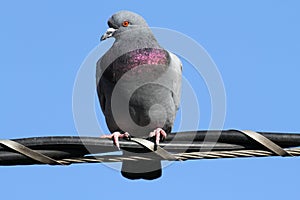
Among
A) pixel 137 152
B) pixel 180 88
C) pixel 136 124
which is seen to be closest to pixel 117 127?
pixel 136 124

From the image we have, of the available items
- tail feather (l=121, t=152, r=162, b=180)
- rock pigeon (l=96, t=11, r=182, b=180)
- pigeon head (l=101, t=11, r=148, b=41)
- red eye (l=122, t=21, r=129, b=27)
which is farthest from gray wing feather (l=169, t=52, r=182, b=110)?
tail feather (l=121, t=152, r=162, b=180)

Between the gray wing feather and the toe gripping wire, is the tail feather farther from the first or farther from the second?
the toe gripping wire

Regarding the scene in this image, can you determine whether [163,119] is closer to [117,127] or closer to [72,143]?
[117,127]

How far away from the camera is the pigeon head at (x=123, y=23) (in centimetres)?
1049

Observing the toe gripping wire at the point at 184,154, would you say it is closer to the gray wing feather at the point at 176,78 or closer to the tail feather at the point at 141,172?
the tail feather at the point at 141,172

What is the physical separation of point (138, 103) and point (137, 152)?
380 cm

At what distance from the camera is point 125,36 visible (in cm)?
1020

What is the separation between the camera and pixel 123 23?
1063 centimetres

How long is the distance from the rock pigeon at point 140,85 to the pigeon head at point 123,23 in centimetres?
49

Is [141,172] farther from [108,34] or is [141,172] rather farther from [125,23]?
[125,23]

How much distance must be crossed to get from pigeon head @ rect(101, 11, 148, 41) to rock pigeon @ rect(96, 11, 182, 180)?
0.49 m

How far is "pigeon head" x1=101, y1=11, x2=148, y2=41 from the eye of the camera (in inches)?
413

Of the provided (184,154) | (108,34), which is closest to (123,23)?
(108,34)

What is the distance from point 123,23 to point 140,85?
139cm
